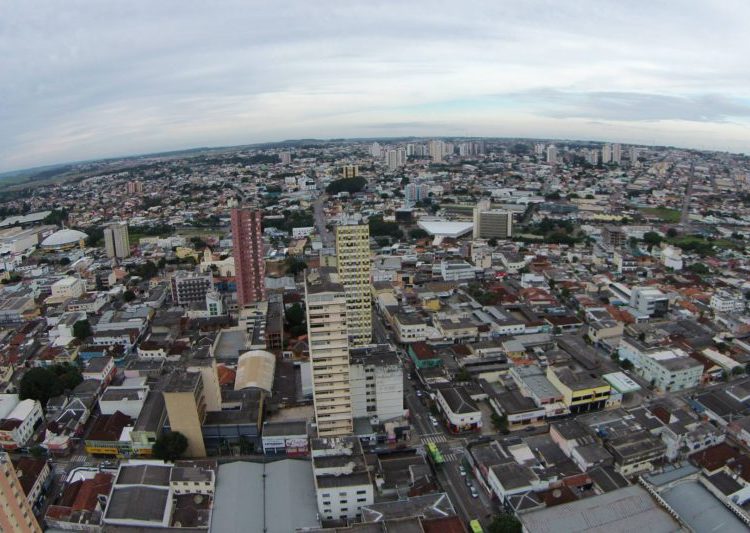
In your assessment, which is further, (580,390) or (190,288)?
(190,288)

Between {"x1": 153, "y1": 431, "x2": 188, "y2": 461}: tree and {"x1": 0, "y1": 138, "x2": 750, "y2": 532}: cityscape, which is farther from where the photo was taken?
{"x1": 153, "y1": 431, "x2": 188, "y2": 461}: tree

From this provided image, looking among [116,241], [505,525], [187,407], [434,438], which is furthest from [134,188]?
[505,525]

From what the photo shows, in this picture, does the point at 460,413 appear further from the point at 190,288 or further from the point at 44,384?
the point at 190,288

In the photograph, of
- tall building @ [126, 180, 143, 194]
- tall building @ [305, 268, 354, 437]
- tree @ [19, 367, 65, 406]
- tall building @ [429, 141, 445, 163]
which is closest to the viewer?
tall building @ [305, 268, 354, 437]

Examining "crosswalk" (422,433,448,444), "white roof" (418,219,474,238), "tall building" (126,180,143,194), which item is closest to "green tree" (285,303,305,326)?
"crosswalk" (422,433,448,444)

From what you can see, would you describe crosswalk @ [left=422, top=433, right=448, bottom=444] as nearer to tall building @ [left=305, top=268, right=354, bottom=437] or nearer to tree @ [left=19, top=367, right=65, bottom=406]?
tall building @ [left=305, top=268, right=354, bottom=437]
